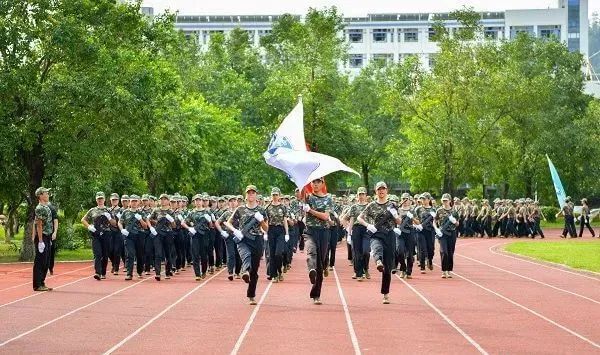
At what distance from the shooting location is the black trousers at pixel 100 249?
84.3 feet

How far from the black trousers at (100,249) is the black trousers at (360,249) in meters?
5.78

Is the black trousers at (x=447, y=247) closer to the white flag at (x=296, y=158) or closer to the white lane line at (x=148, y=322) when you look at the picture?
the white lane line at (x=148, y=322)

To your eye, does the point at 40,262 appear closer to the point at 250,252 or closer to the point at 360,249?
the point at 250,252

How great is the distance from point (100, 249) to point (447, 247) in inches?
311

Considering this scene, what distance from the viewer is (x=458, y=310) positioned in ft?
57.7

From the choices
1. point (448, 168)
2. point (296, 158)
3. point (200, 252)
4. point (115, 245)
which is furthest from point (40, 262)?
point (448, 168)

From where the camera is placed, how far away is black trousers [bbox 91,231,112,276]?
25.7m

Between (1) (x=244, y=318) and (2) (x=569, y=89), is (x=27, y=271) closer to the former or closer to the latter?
(1) (x=244, y=318)

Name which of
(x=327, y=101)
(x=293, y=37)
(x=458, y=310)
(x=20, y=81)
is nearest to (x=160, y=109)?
(x=20, y=81)

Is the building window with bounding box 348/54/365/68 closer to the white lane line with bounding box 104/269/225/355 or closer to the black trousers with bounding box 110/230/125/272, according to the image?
the black trousers with bounding box 110/230/125/272

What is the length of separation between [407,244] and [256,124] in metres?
44.9

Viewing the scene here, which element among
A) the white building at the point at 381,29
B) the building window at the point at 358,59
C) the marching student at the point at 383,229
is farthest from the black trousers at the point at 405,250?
the building window at the point at 358,59

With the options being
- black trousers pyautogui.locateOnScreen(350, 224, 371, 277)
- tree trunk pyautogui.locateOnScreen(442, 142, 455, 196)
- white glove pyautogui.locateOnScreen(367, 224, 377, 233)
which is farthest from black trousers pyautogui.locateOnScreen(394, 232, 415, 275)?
tree trunk pyautogui.locateOnScreen(442, 142, 455, 196)

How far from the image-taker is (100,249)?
84.4 feet
